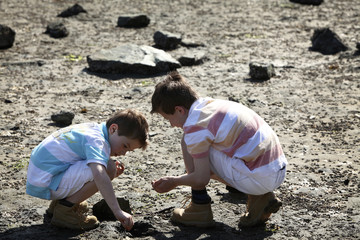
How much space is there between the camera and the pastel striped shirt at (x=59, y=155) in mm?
3896

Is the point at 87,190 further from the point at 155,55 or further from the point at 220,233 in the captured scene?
the point at 155,55

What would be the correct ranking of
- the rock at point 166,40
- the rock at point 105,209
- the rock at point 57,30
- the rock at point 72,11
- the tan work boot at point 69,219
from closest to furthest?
the tan work boot at point 69,219 → the rock at point 105,209 → the rock at point 166,40 → the rock at point 57,30 → the rock at point 72,11

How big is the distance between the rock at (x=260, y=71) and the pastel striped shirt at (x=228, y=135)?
13.2ft

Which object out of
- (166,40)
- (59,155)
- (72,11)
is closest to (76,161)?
(59,155)

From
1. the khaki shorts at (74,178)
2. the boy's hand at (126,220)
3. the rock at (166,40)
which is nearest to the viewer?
the boy's hand at (126,220)

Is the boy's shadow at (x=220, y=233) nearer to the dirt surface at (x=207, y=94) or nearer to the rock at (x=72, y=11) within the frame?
the dirt surface at (x=207, y=94)

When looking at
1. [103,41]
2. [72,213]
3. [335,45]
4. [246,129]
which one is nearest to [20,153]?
[72,213]

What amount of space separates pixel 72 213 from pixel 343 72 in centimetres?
544

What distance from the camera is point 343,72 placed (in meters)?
8.29

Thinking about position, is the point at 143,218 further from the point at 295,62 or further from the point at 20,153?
the point at 295,62

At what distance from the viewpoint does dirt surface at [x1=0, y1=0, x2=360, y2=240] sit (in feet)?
13.9

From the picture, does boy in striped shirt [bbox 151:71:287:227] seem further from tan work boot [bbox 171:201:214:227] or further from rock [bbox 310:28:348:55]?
rock [bbox 310:28:348:55]

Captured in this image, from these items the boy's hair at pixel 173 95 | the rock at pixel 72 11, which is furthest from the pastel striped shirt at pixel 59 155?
the rock at pixel 72 11

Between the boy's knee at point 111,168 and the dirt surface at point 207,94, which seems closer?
the boy's knee at point 111,168
